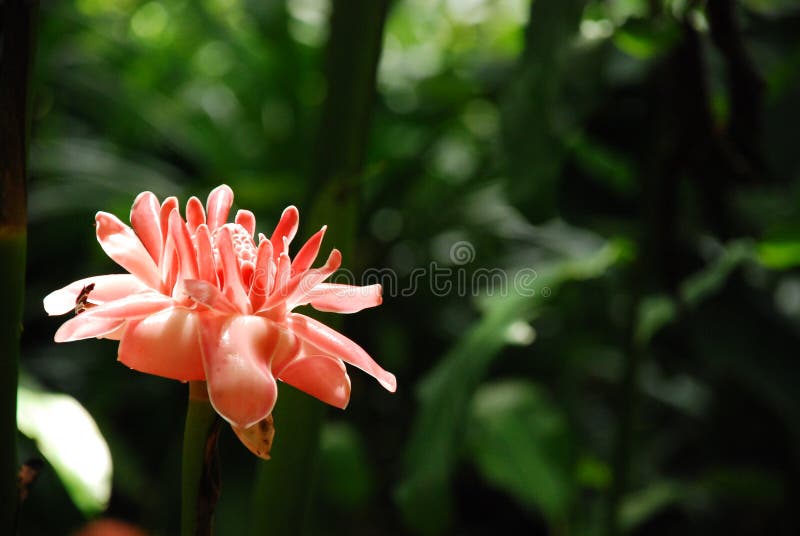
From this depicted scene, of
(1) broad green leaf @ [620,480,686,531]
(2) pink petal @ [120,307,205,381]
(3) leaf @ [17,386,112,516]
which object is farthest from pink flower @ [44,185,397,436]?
(1) broad green leaf @ [620,480,686,531]

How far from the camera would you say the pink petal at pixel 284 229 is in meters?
0.20

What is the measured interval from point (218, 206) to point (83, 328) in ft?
0.18

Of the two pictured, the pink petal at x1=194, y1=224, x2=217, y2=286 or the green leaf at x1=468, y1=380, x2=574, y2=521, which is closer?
the pink petal at x1=194, y1=224, x2=217, y2=286

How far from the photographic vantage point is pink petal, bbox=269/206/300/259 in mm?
200

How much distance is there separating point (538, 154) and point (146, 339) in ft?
1.52

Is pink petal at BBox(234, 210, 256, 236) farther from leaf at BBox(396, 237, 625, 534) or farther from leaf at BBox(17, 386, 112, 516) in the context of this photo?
leaf at BBox(396, 237, 625, 534)

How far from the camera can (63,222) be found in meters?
1.08

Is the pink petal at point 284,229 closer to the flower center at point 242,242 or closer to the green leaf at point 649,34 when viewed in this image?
the flower center at point 242,242

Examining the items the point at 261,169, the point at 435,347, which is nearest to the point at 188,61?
the point at 261,169

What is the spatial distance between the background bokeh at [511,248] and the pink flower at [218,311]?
0.86ft

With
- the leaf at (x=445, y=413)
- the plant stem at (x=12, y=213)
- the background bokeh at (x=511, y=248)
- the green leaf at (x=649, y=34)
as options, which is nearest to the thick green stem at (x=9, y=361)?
the plant stem at (x=12, y=213)

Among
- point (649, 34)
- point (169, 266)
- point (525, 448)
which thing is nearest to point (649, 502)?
point (525, 448)

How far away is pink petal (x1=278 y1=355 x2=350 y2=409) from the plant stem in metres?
0.08

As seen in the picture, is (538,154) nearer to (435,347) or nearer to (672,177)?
(672,177)
